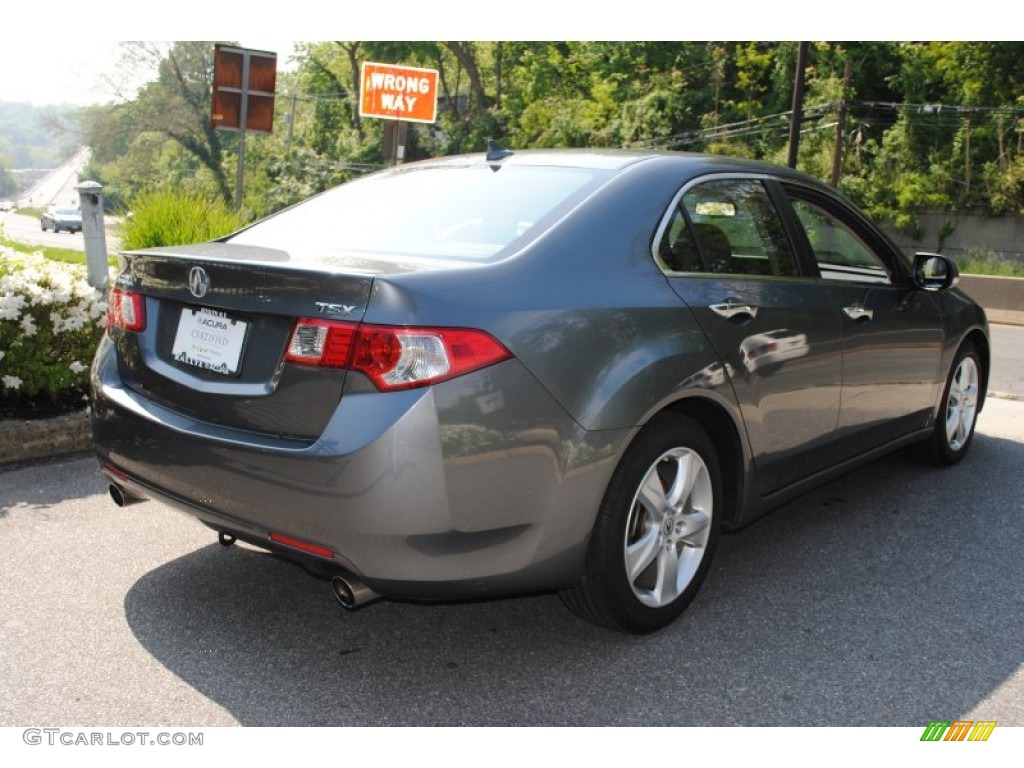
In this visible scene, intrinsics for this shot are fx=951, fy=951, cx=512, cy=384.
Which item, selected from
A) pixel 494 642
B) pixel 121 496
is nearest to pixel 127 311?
pixel 121 496

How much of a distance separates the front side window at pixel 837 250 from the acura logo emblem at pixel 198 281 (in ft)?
7.97

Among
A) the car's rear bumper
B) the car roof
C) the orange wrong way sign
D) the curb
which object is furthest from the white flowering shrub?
the orange wrong way sign

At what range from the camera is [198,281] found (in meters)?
2.95

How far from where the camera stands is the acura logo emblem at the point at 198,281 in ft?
9.59

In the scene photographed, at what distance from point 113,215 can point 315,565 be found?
7.81m

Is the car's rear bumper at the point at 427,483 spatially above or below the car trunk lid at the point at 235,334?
below

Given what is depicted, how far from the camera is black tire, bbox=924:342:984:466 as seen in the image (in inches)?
205

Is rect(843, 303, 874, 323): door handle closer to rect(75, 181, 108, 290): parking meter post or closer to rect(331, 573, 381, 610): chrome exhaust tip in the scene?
rect(331, 573, 381, 610): chrome exhaust tip

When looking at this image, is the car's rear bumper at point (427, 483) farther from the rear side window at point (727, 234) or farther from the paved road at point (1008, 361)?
the paved road at point (1008, 361)

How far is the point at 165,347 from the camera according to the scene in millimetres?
3096

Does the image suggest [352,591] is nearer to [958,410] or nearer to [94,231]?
[958,410]

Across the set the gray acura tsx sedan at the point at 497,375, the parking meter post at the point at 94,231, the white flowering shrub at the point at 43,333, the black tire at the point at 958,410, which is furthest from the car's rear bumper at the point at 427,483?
the parking meter post at the point at 94,231

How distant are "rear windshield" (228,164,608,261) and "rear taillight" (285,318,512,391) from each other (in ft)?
1.25
